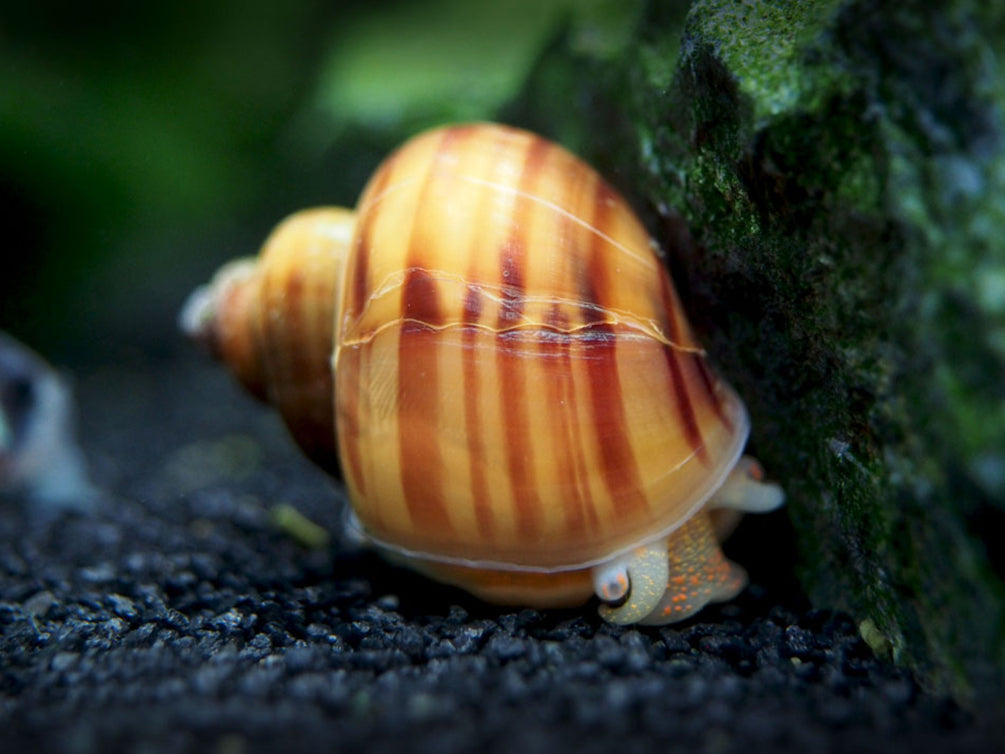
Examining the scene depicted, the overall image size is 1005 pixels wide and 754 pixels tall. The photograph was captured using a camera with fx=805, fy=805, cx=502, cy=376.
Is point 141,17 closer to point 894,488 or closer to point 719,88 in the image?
point 719,88

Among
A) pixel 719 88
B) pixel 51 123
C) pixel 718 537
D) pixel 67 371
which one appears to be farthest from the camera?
pixel 67 371

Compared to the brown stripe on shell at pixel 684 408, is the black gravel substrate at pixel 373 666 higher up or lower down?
lower down

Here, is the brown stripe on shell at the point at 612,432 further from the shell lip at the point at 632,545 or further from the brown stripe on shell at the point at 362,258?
the brown stripe on shell at the point at 362,258

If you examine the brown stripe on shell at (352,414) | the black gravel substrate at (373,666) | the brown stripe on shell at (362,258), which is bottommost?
the black gravel substrate at (373,666)

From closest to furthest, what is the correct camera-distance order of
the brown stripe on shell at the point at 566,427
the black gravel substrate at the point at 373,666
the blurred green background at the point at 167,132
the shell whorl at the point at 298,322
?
the black gravel substrate at the point at 373,666
the brown stripe on shell at the point at 566,427
the shell whorl at the point at 298,322
the blurred green background at the point at 167,132

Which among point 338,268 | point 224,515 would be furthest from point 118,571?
point 338,268

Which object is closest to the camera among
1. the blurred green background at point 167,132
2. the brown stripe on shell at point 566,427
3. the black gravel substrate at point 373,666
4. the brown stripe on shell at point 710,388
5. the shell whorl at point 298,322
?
the black gravel substrate at point 373,666

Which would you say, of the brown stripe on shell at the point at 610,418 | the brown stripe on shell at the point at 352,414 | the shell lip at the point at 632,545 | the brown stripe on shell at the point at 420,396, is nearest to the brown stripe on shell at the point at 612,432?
the brown stripe on shell at the point at 610,418
